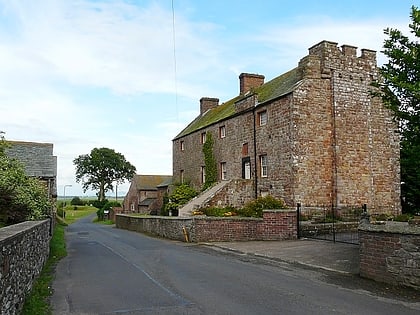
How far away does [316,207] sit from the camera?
86.2 feet

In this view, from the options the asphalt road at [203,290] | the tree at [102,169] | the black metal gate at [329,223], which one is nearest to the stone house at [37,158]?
the asphalt road at [203,290]

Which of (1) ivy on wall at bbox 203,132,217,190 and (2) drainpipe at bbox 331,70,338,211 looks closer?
(2) drainpipe at bbox 331,70,338,211

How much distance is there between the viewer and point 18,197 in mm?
15742

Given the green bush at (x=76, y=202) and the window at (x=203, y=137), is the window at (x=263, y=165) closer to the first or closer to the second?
the window at (x=203, y=137)

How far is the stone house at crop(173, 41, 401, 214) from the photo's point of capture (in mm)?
26469

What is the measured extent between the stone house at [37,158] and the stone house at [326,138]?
1335 centimetres

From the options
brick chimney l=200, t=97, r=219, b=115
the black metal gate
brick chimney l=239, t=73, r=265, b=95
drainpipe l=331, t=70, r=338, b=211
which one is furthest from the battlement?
brick chimney l=200, t=97, r=219, b=115

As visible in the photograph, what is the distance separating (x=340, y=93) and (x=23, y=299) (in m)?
23.9

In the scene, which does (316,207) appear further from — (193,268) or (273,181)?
(193,268)

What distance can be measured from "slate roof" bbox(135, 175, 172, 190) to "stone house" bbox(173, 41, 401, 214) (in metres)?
41.4

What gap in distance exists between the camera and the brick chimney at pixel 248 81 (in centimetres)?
3912

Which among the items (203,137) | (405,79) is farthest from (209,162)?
(405,79)

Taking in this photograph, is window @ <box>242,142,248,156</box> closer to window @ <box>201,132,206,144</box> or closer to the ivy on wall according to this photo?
the ivy on wall

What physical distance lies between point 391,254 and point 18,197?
12.5 metres
